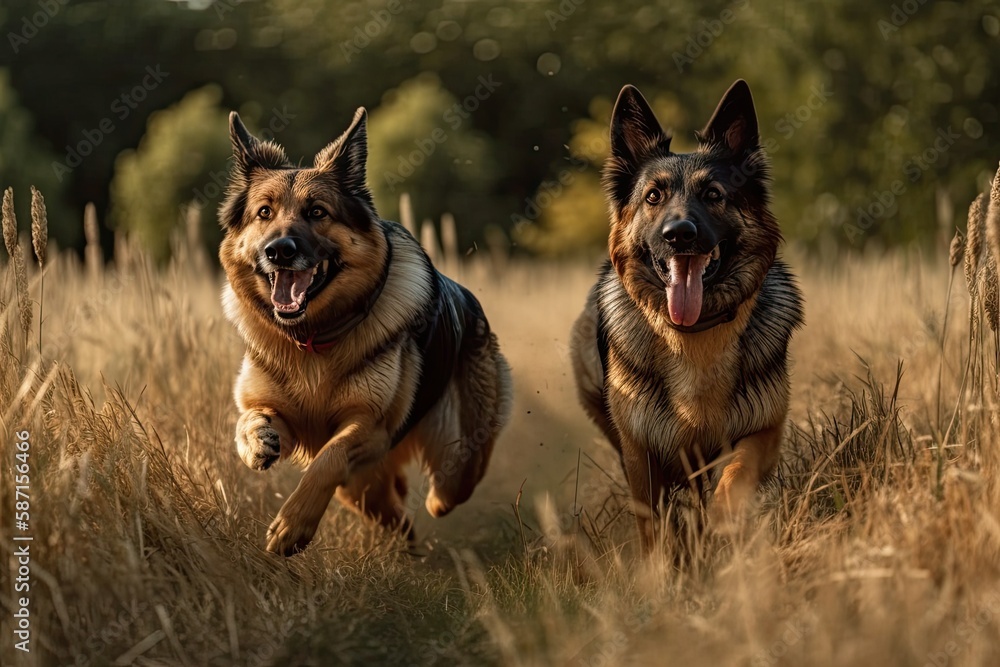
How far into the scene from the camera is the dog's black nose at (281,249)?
15.0ft

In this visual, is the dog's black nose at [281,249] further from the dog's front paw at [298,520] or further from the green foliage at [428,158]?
the green foliage at [428,158]

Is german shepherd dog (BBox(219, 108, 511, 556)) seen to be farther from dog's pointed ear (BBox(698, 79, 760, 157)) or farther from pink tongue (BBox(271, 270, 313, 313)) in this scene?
dog's pointed ear (BBox(698, 79, 760, 157))

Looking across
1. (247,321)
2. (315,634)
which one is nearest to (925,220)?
(247,321)

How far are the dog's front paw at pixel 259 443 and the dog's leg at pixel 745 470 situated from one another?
1.89 meters

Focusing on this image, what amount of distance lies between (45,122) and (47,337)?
15.9 meters

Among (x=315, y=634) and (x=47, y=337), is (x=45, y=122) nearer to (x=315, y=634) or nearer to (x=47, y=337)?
(x=47, y=337)

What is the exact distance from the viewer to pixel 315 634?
150 inches

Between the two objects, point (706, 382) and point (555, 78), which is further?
point (555, 78)

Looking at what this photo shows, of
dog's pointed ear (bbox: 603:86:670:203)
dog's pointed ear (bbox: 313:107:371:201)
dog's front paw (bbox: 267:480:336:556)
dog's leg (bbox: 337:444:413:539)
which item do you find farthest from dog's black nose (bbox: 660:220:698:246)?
dog's leg (bbox: 337:444:413:539)

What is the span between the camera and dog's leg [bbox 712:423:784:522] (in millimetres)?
4336

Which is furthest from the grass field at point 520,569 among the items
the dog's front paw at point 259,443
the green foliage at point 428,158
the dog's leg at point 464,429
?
the green foliage at point 428,158

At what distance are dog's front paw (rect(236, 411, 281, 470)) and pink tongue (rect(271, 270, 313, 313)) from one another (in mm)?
526

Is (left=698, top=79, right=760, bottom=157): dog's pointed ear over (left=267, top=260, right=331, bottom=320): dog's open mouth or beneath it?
over

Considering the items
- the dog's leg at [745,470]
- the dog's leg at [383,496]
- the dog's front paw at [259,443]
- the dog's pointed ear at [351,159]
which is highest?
the dog's pointed ear at [351,159]
